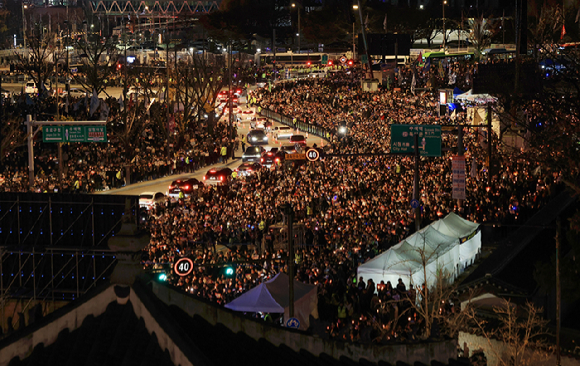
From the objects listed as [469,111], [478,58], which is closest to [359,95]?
[469,111]

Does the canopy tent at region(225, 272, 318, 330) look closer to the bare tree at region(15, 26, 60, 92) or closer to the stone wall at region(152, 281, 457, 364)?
the stone wall at region(152, 281, 457, 364)

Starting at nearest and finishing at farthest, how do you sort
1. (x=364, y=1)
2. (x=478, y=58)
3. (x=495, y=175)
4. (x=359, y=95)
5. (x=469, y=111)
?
(x=495, y=175), (x=469, y=111), (x=359, y=95), (x=478, y=58), (x=364, y=1)

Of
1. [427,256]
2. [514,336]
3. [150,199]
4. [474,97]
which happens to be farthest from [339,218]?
[474,97]

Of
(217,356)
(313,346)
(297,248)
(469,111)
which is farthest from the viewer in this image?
(469,111)

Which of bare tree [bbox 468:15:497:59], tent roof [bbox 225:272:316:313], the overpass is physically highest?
the overpass

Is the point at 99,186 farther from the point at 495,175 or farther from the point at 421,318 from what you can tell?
the point at 421,318

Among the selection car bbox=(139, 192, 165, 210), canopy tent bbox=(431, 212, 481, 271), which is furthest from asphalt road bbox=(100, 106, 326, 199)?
canopy tent bbox=(431, 212, 481, 271)
